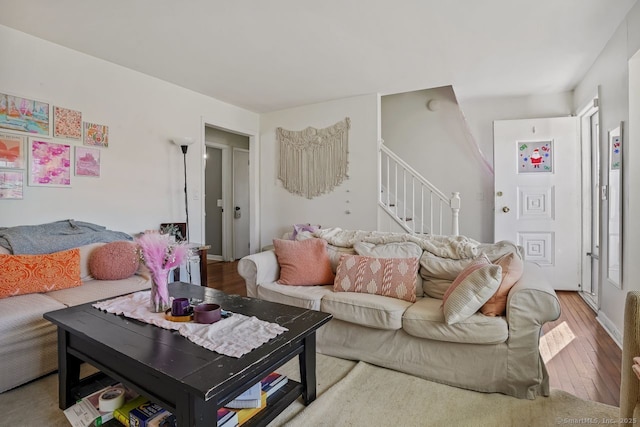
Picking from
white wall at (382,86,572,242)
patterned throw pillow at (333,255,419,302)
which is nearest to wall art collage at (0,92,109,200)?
patterned throw pillow at (333,255,419,302)

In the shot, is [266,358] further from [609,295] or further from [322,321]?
[609,295]

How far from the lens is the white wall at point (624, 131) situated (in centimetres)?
235

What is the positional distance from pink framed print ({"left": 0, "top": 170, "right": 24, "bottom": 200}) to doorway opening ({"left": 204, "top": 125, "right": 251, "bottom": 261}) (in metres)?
3.27

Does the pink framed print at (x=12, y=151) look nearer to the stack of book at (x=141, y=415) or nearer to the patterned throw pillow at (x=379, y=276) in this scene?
the stack of book at (x=141, y=415)

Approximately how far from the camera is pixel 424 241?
2.50 metres

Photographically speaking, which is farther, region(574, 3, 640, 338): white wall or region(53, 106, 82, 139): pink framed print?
region(53, 106, 82, 139): pink framed print

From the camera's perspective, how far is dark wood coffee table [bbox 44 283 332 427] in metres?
1.11

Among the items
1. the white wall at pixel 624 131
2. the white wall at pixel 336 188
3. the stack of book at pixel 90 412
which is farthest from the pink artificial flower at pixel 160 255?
the white wall at pixel 624 131

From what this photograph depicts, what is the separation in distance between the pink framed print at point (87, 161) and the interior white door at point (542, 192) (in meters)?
4.37

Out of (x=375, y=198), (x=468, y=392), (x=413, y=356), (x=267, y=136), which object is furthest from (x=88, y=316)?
(x=267, y=136)

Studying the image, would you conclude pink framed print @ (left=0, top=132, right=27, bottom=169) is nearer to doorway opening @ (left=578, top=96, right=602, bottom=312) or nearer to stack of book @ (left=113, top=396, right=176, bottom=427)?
stack of book @ (left=113, top=396, right=176, bottom=427)

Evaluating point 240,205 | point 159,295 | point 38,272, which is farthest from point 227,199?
point 159,295

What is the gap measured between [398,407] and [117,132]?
3358mm

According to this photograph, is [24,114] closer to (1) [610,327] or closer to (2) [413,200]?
(2) [413,200]
